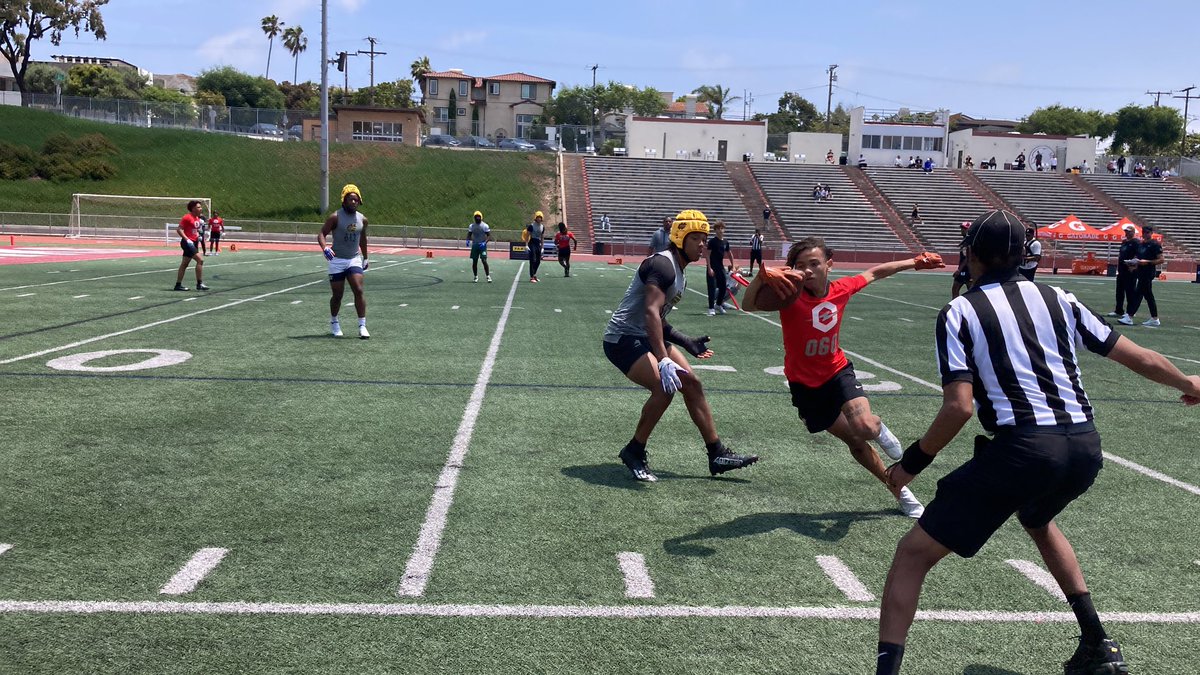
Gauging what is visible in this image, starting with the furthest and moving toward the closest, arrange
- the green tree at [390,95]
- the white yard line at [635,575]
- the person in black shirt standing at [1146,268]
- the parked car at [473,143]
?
the green tree at [390,95] → the parked car at [473,143] → the person in black shirt standing at [1146,268] → the white yard line at [635,575]

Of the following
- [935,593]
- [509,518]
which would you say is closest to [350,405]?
[509,518]

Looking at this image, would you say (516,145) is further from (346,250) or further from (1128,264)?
(346,250)

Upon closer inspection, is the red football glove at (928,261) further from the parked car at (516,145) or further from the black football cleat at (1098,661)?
the parked car at (516,145)

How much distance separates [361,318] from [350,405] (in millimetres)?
4523

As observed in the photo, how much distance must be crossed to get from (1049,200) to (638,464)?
210ft

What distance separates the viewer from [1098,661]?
3543 millimetres

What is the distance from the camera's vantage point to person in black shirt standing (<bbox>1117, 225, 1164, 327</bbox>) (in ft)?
59.8

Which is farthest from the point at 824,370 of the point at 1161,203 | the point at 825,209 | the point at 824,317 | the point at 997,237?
the point at 1161,203

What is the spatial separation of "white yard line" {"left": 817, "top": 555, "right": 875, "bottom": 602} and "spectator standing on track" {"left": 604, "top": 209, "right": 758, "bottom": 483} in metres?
1.47

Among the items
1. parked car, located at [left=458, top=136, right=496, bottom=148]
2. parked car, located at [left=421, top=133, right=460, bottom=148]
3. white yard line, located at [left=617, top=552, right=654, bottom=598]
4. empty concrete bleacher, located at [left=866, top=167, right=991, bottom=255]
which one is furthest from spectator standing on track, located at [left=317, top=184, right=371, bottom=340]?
parked car, located at [left=421, top=133, right=460, bottom=148]

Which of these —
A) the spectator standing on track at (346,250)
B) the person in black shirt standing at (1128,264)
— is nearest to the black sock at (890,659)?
the spectator standing on track at (346,250)

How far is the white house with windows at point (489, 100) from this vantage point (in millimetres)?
119625

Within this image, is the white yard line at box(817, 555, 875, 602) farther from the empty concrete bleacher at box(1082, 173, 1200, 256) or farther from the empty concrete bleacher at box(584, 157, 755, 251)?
the empty concrete bleacher at box(1082, 173, 1200, 256)

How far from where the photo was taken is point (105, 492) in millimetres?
5574
